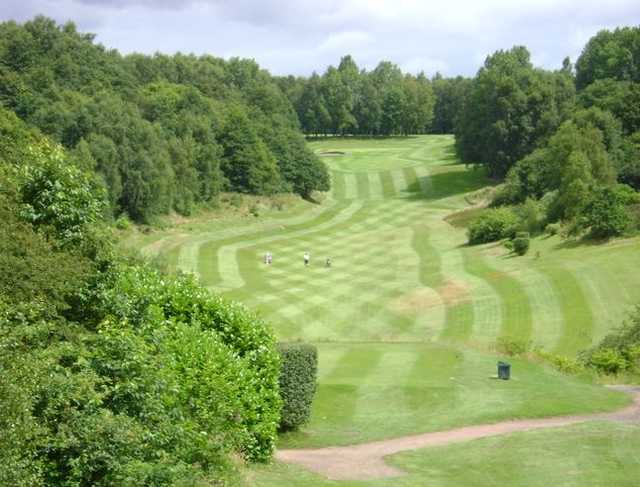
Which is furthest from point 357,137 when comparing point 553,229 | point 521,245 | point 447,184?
point 521,245

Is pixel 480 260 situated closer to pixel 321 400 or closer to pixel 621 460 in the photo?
pixel 321 400

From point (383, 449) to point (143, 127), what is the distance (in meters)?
64.8

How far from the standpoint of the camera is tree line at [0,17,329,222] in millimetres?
79188

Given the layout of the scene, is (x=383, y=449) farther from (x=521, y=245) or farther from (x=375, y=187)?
(x=375, y=187)

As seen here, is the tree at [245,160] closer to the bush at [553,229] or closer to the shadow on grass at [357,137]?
the bush at [553,229]

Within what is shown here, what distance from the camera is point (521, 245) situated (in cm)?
6203

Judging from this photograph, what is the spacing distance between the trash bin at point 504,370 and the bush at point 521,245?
3528 cm

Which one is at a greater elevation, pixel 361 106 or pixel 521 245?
pixel 361 106

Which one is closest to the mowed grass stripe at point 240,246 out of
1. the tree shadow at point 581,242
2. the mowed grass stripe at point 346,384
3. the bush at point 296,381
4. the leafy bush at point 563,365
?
the tree shadow at point 581,242

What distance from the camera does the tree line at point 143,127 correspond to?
7919cm

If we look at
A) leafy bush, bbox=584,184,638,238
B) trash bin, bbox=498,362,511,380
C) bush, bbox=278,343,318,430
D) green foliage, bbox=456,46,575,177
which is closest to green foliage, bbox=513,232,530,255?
leafy bush, bbox=584,184,638,238

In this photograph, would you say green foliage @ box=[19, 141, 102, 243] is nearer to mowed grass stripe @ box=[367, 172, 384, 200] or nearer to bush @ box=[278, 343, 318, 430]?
bush @ box=[278, 343, 318, 430]

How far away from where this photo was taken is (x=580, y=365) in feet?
105

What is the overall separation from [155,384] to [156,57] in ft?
466
